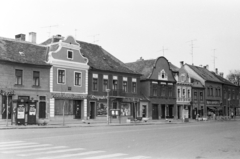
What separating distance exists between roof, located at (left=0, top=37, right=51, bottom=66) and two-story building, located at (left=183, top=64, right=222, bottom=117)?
35506 millimetres

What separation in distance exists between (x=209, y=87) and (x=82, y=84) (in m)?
33.9

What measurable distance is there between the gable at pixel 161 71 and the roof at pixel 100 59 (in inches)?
262

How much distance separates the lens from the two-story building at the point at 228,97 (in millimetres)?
71875

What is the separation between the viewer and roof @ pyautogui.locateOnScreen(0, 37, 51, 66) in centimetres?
3509

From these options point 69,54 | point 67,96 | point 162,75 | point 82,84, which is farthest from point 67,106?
point 162,75

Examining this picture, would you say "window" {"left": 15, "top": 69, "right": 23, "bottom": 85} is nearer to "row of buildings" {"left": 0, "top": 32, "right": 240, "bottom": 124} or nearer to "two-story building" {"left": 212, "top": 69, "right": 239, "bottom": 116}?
"row of buildings" {"left": 0, "top": 32, "right": 240, "bottom": 124}

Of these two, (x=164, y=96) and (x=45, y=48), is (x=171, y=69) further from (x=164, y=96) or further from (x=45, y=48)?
(x=45, y=48)

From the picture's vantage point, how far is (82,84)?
4175 centimetres

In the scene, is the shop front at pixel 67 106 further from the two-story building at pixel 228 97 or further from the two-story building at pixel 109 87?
the two-story building at pixel 228 97

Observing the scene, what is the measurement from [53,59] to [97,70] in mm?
7368

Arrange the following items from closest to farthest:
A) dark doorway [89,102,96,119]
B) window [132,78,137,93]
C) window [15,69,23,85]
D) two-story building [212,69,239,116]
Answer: window [15,69,23,85]
dark doorway [89,102,96,119]
window [132,78,137,93]
two-story building [212,69,239,116]

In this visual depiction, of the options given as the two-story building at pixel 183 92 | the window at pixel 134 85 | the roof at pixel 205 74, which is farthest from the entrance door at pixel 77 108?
the roof at pixel 205 74

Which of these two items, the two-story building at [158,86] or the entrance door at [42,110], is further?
the two-story building at [158,86]

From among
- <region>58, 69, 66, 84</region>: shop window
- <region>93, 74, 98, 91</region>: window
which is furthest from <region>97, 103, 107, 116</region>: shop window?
<region>58, 69, 66, 84</region>: shop window
